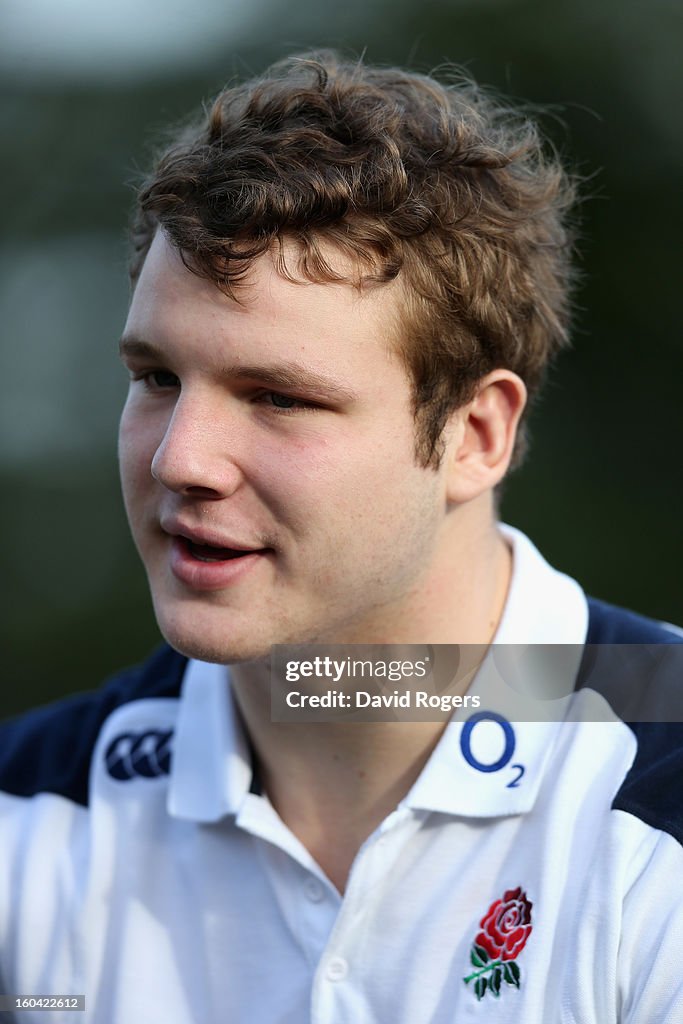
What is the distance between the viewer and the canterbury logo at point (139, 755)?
8.46ft

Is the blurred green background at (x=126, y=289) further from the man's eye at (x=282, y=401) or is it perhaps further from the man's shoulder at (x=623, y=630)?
the man's eye at (x=282, y=401)

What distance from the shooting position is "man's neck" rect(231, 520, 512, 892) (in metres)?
2.33

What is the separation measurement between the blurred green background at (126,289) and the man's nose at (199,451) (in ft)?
19.2

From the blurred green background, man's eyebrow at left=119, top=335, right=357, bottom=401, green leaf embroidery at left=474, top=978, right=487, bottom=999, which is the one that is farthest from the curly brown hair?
the blurred green background

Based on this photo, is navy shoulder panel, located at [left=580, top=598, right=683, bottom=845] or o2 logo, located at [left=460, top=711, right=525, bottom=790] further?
o2 logo, located at [left=460, top=711, right=525, bottom=790]

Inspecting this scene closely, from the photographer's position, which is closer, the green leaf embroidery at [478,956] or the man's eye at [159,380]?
the green leaf embroidery at [478,956]

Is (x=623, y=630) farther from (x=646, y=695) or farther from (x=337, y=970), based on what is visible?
(x=337, y=970)

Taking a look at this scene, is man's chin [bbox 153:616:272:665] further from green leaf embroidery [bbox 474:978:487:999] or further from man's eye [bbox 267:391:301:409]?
green leaf embroidery [bbox 474:978:487:999]

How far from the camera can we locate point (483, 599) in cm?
242

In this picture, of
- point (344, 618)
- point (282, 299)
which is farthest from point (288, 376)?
point (344, 618)

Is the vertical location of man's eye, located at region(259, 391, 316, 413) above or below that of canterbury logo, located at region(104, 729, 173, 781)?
above

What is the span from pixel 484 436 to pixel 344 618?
0.50 m

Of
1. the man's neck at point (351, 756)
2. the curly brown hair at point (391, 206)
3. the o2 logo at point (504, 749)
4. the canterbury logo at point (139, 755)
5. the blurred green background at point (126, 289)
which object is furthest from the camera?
the blurred green background at point (126, 289)

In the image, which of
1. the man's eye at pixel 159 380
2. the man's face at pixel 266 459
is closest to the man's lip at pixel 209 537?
the man's face at pixel 266 459
